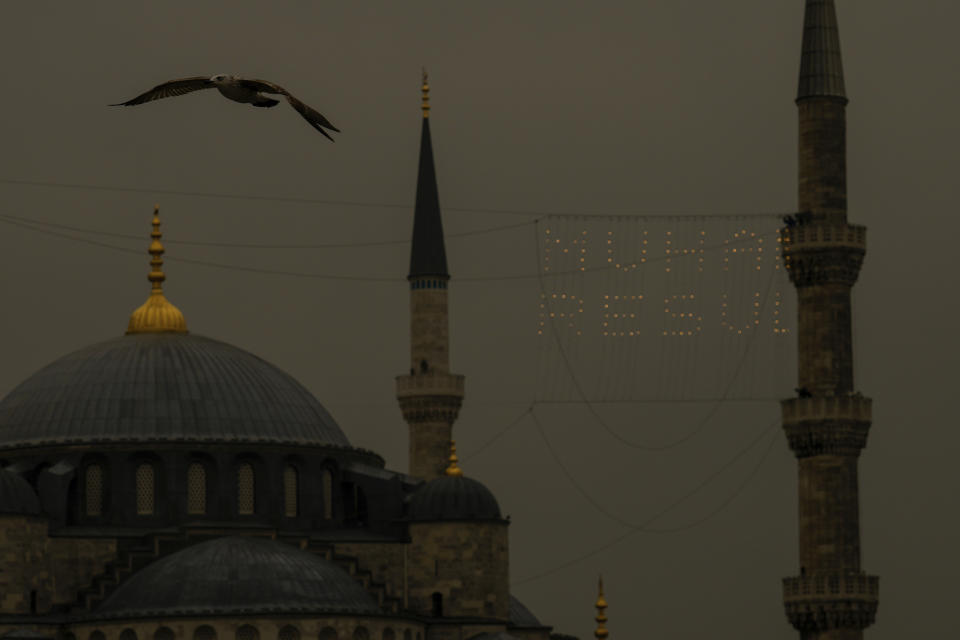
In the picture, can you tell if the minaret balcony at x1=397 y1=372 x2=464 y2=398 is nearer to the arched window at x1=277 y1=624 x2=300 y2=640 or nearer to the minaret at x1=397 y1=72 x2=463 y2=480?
the minaret at x1=397 y1=72 x2=463 y2=480

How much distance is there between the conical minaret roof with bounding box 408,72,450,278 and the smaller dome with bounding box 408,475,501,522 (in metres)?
13.6

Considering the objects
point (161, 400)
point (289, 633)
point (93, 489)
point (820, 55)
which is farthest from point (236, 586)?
point (820, 55)

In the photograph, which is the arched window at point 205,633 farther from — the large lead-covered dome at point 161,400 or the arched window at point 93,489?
the large lead-covered dome at point 161,400

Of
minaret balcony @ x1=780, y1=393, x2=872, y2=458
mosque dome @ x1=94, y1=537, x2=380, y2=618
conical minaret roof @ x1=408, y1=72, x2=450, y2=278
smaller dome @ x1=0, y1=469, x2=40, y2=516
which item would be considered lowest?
mosque dome @ x1=94, y1=537, x2=380, y2=618

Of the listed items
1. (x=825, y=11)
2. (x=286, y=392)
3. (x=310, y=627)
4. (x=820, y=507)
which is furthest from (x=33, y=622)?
(x=825, y=11)

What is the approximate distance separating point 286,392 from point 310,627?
413 inches

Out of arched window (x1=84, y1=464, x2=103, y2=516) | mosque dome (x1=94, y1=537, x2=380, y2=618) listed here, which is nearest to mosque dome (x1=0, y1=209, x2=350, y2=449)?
arched window (x1=84, y1=464, x2=103, y2=516)

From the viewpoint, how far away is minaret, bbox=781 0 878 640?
72.2 m

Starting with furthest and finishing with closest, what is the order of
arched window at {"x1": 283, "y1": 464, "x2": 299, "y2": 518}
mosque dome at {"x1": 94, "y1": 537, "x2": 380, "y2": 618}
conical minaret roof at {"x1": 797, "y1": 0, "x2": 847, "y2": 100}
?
conical minaret roof at {"x1": 797, "y1": 0, "x2": 847, "y2": 100} → arched window at {"x1": 283, "y1": 464, "x2": 299, "y2": 518} → mosque dome at {"x1": 94, "y1": 537, "x2": 380, "y2": 618}

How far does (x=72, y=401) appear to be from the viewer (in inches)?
2820

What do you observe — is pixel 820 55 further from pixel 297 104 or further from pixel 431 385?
pixel 297 104

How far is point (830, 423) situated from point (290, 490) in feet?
44.2

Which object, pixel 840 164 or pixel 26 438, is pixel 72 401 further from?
pixel 840 164

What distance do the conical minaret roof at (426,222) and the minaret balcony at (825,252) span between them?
12902 millimetres
